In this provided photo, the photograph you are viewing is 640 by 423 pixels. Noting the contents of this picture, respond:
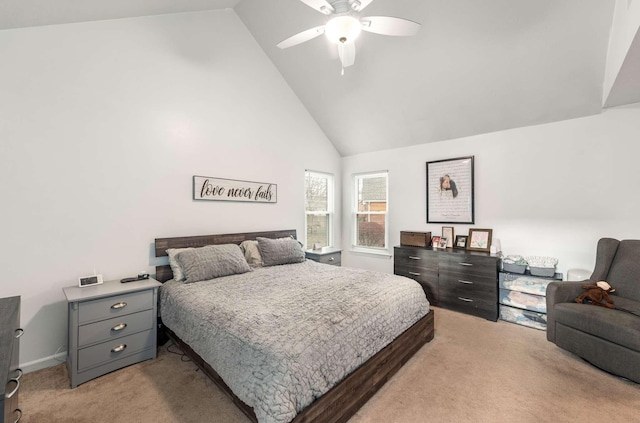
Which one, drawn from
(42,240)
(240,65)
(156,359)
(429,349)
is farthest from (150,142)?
(429,349)

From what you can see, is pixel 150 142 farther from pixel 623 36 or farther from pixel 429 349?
pixel 623 36

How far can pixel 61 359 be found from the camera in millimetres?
2393

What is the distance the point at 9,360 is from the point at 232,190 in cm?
275

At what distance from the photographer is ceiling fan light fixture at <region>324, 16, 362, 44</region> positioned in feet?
6.53

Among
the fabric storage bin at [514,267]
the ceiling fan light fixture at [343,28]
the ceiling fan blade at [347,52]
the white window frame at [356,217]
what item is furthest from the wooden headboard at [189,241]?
the fabric storage bin at [514,267]

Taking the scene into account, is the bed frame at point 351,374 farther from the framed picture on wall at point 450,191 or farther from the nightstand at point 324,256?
the framed picture on wall at point 450,191

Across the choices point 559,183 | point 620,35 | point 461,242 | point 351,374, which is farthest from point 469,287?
point 620,35

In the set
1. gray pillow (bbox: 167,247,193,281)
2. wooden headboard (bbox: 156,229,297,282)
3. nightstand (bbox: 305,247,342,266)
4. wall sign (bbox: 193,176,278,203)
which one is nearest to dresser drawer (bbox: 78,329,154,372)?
gray pillow (bbox: 167,247,193,281)

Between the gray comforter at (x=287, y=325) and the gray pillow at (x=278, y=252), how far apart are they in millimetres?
529

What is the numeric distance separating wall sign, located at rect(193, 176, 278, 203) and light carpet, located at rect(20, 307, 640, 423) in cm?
172

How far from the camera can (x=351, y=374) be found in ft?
5.79

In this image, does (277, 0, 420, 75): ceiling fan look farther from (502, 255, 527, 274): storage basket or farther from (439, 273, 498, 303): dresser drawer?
(439, 273, 498, 303): dresser drawer

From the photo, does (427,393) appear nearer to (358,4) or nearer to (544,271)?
(544,271)

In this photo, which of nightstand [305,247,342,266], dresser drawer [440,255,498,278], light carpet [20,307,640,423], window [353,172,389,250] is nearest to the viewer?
light carpet [20,307,640,423]
